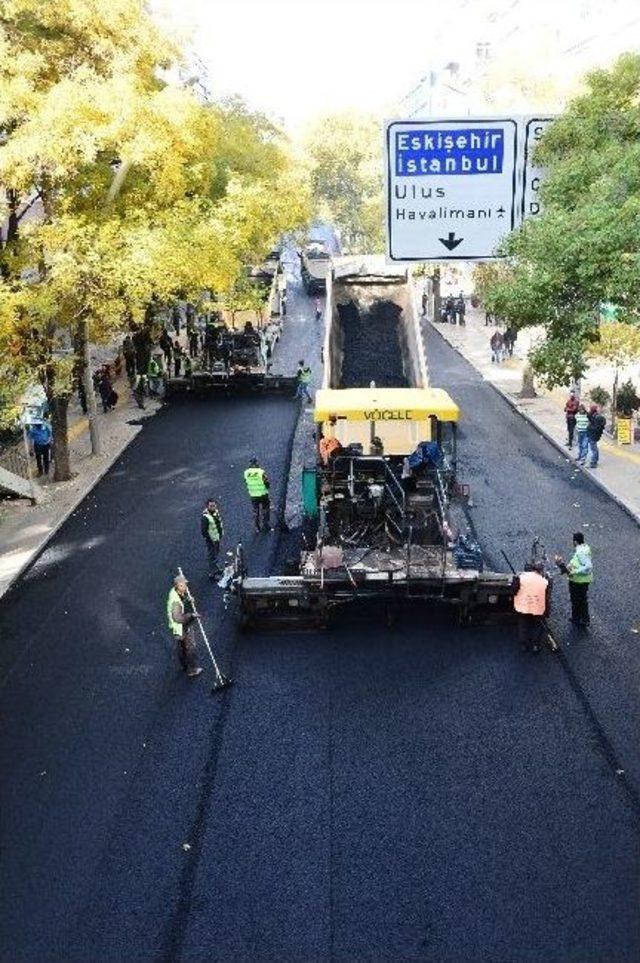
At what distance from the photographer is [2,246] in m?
18.4

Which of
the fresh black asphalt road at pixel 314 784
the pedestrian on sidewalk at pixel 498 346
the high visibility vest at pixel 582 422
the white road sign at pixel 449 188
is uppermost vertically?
the white road sign at pixel 449 188

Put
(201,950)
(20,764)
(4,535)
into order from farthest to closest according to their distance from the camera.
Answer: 1. (4,535)
2. (20,764)
3. (201,950)

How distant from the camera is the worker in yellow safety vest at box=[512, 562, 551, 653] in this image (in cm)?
1131

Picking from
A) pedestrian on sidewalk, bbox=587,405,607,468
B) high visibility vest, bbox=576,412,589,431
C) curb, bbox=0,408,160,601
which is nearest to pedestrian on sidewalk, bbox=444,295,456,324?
curb, bbox=0,408,160,601

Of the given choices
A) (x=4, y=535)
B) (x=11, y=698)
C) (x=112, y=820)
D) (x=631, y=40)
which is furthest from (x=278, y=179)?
(x=112, y=820)

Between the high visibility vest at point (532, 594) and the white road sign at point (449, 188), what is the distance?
619 centimetres

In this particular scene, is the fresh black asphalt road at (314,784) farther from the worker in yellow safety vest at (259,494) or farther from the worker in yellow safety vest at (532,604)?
the worker in yellow safety vest at (259,494)

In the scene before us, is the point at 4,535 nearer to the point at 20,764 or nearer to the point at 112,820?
the point at 20,764

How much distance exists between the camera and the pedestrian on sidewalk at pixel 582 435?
1999 cm

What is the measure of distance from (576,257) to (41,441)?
14234mm

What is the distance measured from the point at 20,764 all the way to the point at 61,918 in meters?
2.57

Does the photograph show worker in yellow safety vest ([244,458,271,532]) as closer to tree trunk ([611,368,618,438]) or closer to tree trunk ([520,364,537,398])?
tree trunk ([611,368,618,438])

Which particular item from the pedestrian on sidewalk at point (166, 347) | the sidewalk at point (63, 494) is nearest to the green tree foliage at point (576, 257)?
the sidewalk at point (63, 494)

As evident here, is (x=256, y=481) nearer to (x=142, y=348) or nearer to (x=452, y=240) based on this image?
(x=452, y=240)
